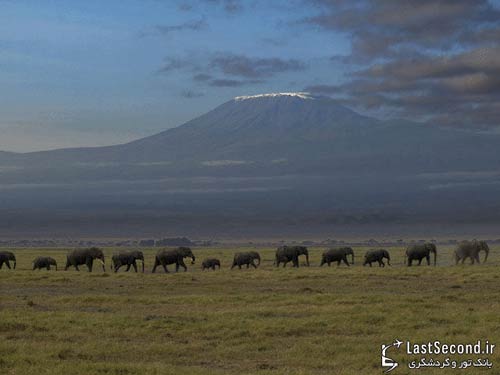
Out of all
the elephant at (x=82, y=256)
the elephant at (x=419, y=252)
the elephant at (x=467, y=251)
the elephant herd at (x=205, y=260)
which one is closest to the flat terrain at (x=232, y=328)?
the elephant herd at (x=205, y=260)

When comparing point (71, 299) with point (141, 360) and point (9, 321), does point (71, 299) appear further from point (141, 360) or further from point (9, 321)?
point (141, 360)

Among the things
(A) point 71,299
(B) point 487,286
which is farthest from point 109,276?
(B) point 487,286

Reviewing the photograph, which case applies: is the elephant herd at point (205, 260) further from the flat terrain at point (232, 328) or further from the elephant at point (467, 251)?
the flat terrain at point (232, 328)

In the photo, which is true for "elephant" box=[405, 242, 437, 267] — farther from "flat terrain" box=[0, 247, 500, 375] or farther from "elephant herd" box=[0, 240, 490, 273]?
"flat terrain" box=[0, 247, 500, 375]

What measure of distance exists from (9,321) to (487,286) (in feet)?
72.3

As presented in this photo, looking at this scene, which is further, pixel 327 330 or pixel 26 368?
pixel 327 330

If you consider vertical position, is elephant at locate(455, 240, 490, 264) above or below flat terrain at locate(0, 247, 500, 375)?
above

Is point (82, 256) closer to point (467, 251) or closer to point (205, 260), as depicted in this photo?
point (205, 260)

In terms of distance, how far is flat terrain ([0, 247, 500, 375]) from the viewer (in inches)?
767

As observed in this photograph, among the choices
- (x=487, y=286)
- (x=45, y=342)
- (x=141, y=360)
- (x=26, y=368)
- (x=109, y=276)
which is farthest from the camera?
(x=109, y=276)

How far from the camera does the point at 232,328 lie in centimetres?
2436

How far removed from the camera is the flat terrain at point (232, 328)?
19491mm

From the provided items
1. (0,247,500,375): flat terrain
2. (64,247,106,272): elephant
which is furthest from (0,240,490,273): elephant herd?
(0,247,500,375): flat terrain

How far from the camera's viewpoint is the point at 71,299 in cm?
3238
